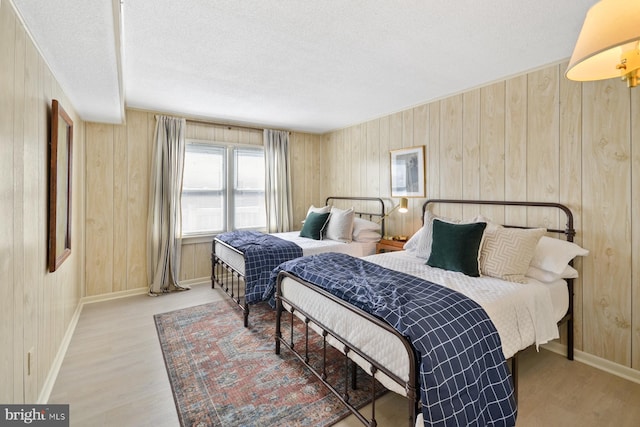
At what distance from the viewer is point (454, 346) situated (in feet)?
4.38

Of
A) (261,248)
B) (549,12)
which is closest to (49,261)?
(261,248)

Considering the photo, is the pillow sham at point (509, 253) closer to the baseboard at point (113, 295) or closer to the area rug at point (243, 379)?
the area rug at point (243, 379)

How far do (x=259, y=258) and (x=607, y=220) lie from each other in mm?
2971

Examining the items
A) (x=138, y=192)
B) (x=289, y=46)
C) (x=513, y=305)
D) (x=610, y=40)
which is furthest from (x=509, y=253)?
(x=138, y=192)

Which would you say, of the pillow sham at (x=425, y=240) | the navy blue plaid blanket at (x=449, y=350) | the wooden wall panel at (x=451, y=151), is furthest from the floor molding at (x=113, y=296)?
the wooden wall panel at (x=451, y=151)

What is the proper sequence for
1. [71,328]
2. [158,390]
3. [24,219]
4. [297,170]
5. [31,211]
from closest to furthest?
1. [24,219]
2. [31,211]
3. [158,390]
4. [71,328]
5. [297,170]

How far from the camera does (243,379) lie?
213cm

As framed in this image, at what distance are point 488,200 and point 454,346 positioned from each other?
2.10 m

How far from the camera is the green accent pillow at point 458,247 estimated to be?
90.7 inches

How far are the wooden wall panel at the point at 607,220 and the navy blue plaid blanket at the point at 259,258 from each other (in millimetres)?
2633

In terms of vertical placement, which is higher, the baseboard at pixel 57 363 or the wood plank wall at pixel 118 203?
the wood plank wall at pixel 118 203

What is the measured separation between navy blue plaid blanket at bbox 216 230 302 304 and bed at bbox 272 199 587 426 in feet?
1.60

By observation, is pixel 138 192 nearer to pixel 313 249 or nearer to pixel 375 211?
pixel 313 249

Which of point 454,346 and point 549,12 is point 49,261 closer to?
point 454,346
